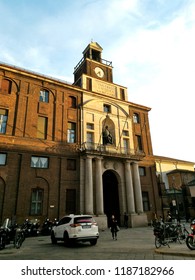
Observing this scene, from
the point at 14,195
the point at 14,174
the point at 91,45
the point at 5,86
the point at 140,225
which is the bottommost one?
the point at 140,225

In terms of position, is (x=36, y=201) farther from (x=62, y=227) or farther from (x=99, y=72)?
(x=99, y=72)

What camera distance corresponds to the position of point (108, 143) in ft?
87.9

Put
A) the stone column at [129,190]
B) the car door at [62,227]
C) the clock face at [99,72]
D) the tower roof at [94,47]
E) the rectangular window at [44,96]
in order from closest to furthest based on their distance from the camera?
1. the car door at [62,227]
2. the stone column at [129,190]
3. the rectangular window at [44,96]
4. the clock face at [99,72]
5. the tower roof at [94,47]

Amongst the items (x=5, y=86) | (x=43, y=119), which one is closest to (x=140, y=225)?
(x=43, y=119)

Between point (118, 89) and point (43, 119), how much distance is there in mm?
13544

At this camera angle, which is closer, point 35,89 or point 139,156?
point 35,89

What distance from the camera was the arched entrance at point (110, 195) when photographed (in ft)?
82.6

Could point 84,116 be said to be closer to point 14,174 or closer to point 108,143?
point 108,143

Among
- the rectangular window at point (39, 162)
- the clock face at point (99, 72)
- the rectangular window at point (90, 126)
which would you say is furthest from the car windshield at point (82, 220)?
the clock face at point (99, 72)

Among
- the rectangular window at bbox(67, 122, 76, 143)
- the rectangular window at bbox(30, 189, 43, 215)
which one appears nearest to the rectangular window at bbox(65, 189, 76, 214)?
the rectangular window at bbox(30, 189, 43, 215)

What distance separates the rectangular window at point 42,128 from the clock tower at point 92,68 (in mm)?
7997

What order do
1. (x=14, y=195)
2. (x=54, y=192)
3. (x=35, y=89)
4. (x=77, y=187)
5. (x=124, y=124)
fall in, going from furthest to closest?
(x=124, y=124) < (x=35, y=89) < (x=77, y=187) < (x=54, y=192) < (x=14, y=195)

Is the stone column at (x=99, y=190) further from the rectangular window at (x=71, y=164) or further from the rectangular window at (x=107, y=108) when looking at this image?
the rectangular window at (x=107, y=108)

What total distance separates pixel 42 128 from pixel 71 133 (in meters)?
3.61
